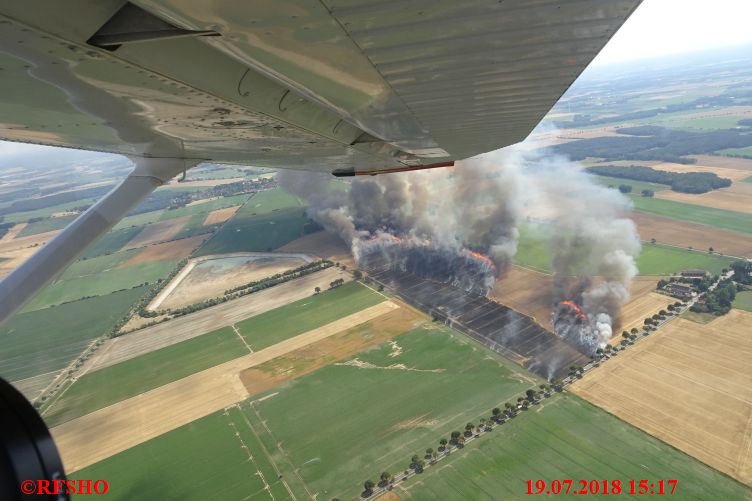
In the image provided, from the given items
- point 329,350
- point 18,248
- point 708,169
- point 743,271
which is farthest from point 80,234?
point 708,169

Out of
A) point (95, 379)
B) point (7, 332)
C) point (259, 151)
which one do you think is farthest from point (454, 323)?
point (7, 332)

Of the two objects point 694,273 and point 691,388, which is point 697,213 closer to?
point 694,273

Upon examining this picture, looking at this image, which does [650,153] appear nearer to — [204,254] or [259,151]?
[204,254]

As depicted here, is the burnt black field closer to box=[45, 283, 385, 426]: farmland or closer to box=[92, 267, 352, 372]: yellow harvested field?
box=[45, 283, 385, 426]: farmland

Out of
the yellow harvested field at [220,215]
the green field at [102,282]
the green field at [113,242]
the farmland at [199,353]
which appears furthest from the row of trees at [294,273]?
the green field at [113,242]

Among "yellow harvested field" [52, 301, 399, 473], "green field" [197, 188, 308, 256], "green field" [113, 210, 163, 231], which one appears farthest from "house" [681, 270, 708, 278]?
"green field" [113, 210, 163, 231]

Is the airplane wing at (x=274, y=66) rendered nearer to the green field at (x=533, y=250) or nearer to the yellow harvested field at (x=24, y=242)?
the green field at (x=533, y=250)
